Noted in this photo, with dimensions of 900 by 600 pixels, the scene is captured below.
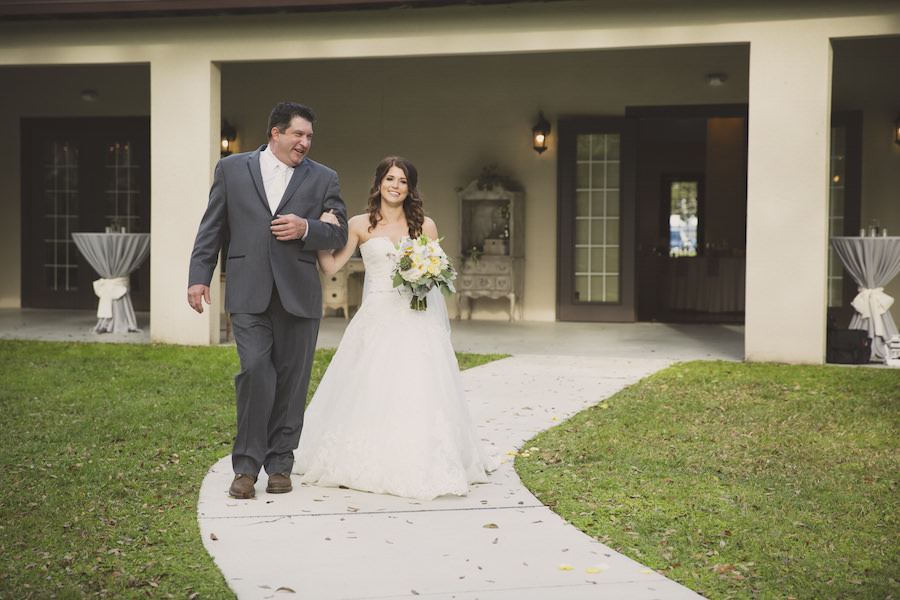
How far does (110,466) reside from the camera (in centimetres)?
529

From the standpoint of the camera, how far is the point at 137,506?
14.8ft

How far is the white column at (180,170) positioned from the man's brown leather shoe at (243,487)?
5.88 meters

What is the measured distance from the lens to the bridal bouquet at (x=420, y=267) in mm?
4879

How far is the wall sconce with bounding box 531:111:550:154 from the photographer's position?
13.2 m

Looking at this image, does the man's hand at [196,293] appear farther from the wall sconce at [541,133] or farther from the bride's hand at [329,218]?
the wall sconce at [541,133]

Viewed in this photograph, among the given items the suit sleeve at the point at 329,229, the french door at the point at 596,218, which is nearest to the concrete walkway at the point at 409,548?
the suit sleeve at the point at 329,229

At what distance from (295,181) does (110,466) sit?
1991mm

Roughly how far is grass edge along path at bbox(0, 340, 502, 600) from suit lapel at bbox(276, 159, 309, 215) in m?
1.53

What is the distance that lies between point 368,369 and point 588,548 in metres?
1.56

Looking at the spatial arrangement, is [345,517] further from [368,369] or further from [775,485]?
[775,485]

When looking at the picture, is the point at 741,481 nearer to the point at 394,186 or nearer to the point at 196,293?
the point at 394,186

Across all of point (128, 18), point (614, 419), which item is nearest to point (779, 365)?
point (614, 419)

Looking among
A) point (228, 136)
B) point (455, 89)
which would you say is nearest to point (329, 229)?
point (455, 89)

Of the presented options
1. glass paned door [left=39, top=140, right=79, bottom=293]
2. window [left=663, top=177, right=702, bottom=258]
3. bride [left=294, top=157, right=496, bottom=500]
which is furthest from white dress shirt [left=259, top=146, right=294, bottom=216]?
window [left=663, top=177, right=702, bottom=258]
